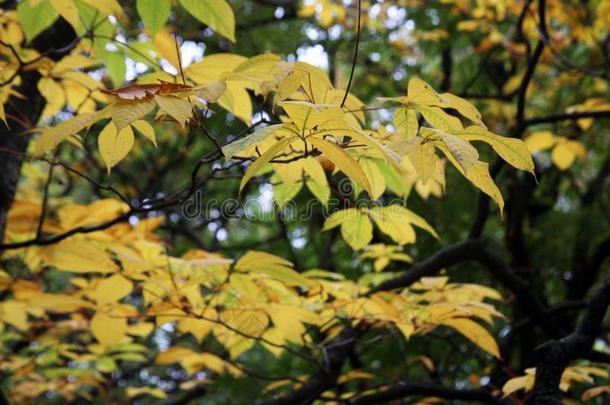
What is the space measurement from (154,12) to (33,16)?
43cm

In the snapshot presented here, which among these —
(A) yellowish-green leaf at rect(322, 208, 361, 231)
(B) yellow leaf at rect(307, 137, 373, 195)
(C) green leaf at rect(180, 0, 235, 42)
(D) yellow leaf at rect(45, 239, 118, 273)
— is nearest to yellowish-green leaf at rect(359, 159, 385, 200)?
(A) yellowish-green leaf at rect(322, 208, 361, 231)

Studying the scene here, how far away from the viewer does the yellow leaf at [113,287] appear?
4.91ft

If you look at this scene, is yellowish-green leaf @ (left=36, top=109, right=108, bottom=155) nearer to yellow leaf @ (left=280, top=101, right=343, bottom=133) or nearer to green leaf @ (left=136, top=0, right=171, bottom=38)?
yellow leaf @ (left=280, top=101, right=343, bottom=133)

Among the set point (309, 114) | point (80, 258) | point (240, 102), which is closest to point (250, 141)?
point (309, 114)

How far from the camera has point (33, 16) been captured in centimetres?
150

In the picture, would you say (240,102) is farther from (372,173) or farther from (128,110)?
(128,110)

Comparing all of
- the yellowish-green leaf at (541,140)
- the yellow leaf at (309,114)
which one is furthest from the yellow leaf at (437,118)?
the yellowish-green leaf at (541,140)

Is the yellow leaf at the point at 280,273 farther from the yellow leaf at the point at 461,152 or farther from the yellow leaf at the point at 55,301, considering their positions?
the yellow leaf at the point at 461,152

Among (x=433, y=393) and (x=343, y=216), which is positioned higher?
(x=343, y=216)

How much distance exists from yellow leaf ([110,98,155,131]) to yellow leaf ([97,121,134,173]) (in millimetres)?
144

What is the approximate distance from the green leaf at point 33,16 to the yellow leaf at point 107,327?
0.70 meters

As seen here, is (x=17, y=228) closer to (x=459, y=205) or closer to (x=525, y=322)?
(x=525, y=322)

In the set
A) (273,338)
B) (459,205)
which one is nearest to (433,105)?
(273,338)

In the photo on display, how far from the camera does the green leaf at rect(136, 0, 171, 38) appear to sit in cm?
124
